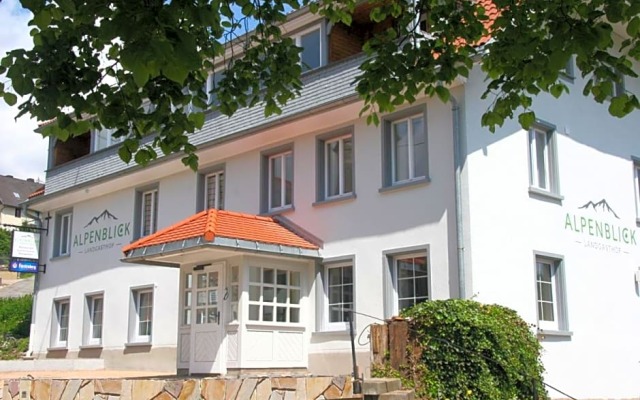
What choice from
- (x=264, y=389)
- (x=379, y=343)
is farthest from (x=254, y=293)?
(x=264, y=389)

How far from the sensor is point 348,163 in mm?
15898

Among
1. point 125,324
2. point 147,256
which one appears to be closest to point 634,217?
point 147,256

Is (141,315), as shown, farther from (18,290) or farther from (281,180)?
(18,290)

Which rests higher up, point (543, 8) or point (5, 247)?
point (5, 247)

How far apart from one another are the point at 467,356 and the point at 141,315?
1116 centimetres

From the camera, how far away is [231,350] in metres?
14.8

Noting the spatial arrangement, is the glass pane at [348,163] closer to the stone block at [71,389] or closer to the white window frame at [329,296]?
the white window frame at [329,296]

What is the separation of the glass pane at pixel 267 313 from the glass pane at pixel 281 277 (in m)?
0.58

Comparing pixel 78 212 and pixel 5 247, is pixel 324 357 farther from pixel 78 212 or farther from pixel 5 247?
pixel 5 247

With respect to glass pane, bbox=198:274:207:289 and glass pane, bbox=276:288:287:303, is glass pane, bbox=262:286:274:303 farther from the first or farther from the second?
glass pane, bbox=198:274:207:289

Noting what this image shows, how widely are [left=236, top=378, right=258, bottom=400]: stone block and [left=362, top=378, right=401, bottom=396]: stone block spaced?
7.12ft

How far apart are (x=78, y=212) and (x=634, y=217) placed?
15.4 metres

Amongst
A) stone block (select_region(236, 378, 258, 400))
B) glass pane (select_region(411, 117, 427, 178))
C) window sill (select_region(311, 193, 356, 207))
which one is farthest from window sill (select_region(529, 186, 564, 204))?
stone block (select_region(236, 378, 258, 400))

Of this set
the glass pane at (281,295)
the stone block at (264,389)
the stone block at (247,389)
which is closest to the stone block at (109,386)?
the stone block at (247,389)
